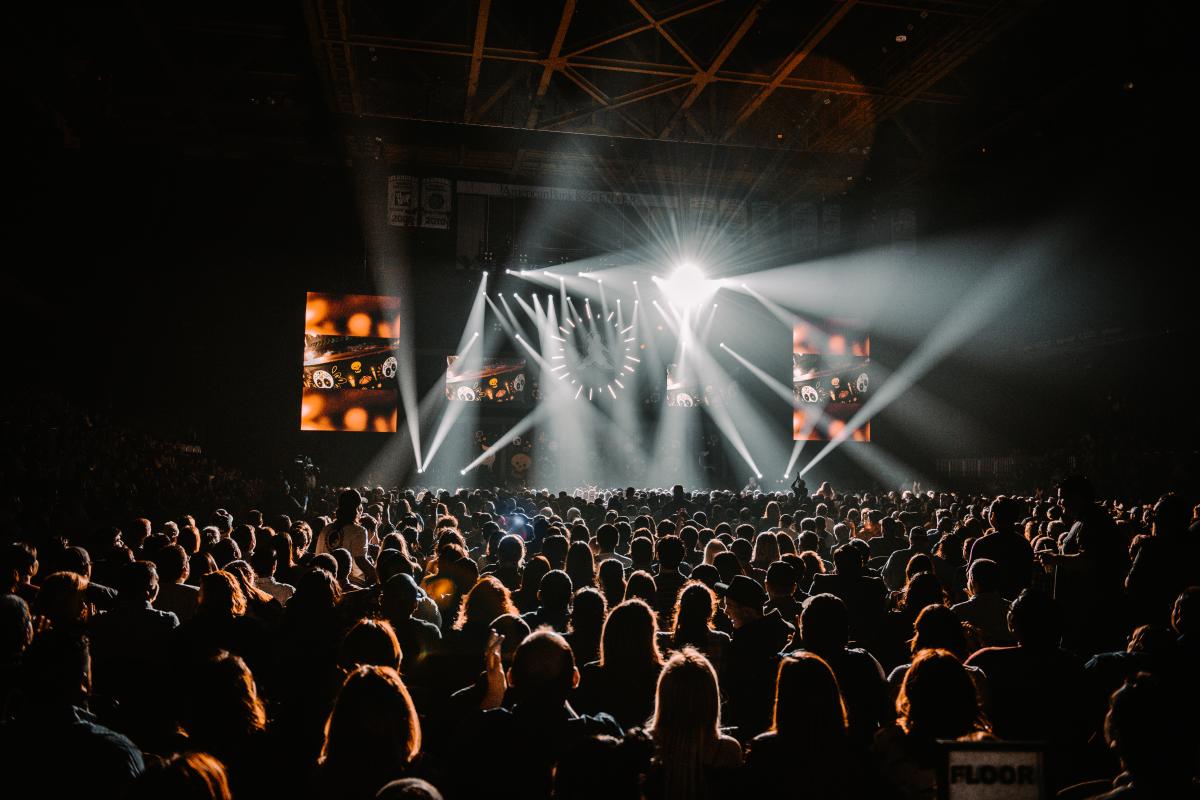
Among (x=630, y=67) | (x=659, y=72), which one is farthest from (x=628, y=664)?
(x=659, y=72)

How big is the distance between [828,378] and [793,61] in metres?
10.6

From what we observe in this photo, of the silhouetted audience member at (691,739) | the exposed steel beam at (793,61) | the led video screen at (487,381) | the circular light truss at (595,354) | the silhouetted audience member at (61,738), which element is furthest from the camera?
the circular light truss at (595,354)

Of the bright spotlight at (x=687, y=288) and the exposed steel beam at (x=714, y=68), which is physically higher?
the exposed steel beam at (x=714, y=68)

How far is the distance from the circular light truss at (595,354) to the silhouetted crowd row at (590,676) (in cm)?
1764

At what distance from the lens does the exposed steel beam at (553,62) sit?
1187 centimetres

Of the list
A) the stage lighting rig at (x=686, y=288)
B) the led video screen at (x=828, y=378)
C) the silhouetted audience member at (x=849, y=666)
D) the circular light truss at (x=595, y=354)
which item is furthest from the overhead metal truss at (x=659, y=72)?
the silhouetted audience member at (x=849, y=666)

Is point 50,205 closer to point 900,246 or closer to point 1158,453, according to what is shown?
point 900,246

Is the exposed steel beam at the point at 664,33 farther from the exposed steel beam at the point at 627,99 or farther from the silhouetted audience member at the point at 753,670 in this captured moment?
the silhouetted audience member at the point at 753,670

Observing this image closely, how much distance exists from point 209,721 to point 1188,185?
1801cm

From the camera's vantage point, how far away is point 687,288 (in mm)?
23219

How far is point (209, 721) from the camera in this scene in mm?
2539

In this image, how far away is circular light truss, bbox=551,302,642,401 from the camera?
23.8 metres

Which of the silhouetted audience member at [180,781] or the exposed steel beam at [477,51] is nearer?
the silhouetted audience member at [180,781]

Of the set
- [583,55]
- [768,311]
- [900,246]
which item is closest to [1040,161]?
[900,246]
